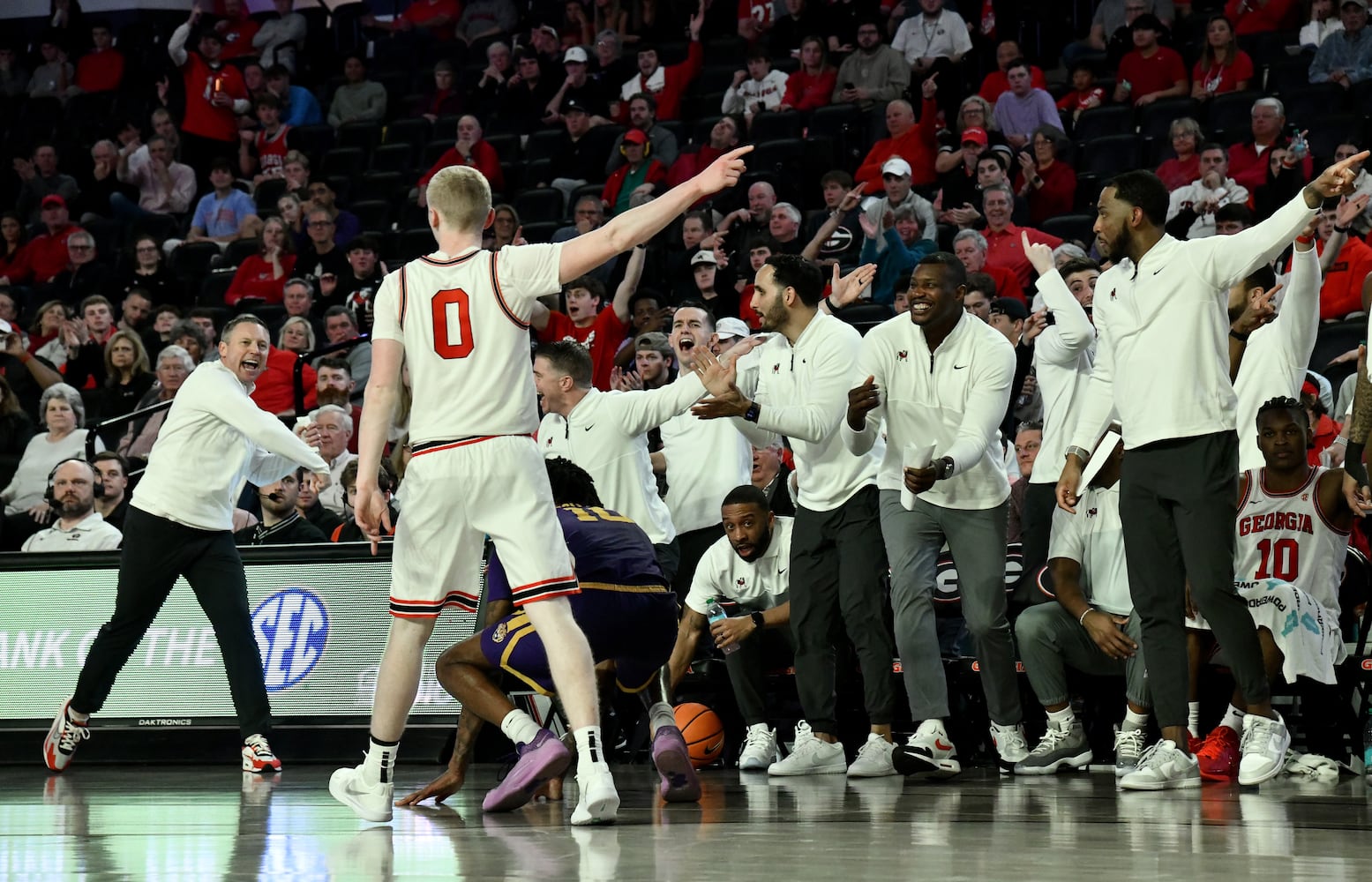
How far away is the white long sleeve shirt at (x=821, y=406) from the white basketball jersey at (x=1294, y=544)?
1159 mm

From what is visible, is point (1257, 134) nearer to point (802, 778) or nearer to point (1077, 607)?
point (1077, 607)

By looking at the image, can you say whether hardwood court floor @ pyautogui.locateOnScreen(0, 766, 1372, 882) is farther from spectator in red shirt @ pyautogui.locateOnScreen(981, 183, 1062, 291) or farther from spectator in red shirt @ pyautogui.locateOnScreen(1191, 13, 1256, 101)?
spectator in red shirt @ pyautogui.locateOnScreen(1191, 13, 1256, 101)

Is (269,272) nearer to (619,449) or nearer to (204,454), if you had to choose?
(204,454)

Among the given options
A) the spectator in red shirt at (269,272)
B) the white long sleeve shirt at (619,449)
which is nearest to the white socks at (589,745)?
the white long sleeve shirt at (619,449)

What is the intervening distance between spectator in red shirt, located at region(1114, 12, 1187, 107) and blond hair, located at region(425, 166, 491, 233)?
28.1ft

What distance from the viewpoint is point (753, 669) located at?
7.76m

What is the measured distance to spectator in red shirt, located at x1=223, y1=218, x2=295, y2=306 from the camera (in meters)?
15.0

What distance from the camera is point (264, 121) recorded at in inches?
702

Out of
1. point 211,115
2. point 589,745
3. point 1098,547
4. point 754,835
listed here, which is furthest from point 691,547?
point 211,115

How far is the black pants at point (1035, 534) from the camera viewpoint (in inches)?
300

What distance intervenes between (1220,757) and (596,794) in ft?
9.03

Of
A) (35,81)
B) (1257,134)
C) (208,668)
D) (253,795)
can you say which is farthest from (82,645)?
(35,81)

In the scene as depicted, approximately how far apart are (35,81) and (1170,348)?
17164mm

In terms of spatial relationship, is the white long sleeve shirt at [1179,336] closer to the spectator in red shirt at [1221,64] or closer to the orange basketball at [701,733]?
Result: the orange basketball at [701,733]
